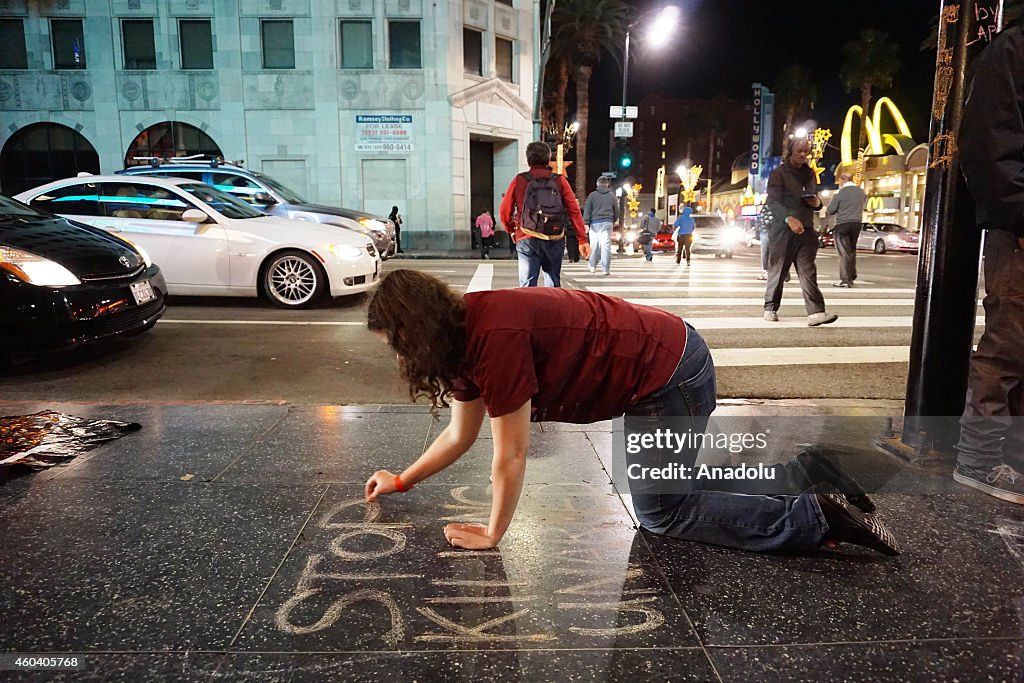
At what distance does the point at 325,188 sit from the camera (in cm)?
2548

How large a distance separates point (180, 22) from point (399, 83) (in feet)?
26.0

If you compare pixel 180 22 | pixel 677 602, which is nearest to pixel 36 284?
pixel 677 602

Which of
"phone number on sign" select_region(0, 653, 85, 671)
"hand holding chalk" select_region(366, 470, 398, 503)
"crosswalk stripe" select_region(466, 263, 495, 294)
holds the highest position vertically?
"crosswalk stripe" select_region(466, 263, 495, 294)

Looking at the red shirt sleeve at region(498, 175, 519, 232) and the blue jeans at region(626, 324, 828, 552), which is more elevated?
the red shirt sleeve at region(498, 175, 519, 232)

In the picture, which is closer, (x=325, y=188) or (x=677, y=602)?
(x=677, y=602)

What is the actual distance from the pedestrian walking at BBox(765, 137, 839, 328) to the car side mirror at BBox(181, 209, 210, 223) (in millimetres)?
6409

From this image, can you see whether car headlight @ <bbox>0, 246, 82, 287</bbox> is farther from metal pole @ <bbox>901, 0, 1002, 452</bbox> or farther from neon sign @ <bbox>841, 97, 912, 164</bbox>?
neon sign @ <bbox>841, 97, 912, 164</bbox>

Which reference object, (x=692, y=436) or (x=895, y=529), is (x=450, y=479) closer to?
(x=692, y=436)

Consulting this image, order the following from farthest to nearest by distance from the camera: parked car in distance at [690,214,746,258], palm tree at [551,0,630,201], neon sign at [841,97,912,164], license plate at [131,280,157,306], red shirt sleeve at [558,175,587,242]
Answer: neon sign at [841,97,912,164] < palm tree at [551,0,630,201] < parked car in distance at [690,214,746,258] < red shirt sleeve at [558,175,587,242] < license plate at [131,280,157,306]

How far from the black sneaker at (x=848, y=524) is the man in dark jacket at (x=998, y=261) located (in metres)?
0.99

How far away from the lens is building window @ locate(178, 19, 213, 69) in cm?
2448


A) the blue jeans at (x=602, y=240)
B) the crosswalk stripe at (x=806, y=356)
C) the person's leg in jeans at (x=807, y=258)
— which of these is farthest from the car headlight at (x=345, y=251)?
the blue jeans at (x=602, y=240)

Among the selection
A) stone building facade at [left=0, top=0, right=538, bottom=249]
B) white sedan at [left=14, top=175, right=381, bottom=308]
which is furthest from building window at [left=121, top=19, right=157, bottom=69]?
white sedan at [left=14, top=175, right=381, bottom=308]

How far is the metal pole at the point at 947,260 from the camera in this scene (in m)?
3.25
